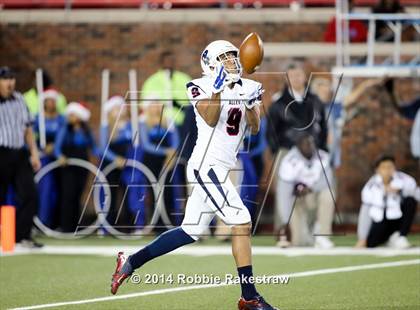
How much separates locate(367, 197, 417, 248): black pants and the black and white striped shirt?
3906 mm

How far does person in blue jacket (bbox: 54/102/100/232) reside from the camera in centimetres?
1397

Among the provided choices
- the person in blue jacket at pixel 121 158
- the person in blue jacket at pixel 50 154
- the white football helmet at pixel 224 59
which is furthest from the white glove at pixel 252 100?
the person in blue jacket at pixel 50 154

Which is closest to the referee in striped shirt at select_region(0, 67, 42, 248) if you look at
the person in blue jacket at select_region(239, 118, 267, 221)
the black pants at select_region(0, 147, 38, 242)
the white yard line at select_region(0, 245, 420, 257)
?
the black pants at select_region(0, 147, 38, 242)

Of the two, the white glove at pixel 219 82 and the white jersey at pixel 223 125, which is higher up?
the white glove at pixel 219 82

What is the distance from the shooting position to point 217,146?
7.64 meters

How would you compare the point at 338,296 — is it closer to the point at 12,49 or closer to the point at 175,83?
the point at 175,83

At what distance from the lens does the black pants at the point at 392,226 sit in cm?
1211

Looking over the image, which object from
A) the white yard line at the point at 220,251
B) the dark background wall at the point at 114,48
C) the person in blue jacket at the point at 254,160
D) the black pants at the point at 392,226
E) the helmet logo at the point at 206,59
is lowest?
the white yard line at the point at 220,251

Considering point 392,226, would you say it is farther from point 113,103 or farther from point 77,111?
point 77,111

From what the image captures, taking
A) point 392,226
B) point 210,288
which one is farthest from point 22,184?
point 392,226

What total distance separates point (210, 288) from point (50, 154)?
5.75 m

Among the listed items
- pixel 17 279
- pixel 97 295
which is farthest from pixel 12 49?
pixel 97 295

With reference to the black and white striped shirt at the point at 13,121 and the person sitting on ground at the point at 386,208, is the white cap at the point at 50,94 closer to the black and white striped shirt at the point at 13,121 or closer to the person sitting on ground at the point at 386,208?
the black and white striped shirt at the point at 13,121

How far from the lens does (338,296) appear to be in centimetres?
834
